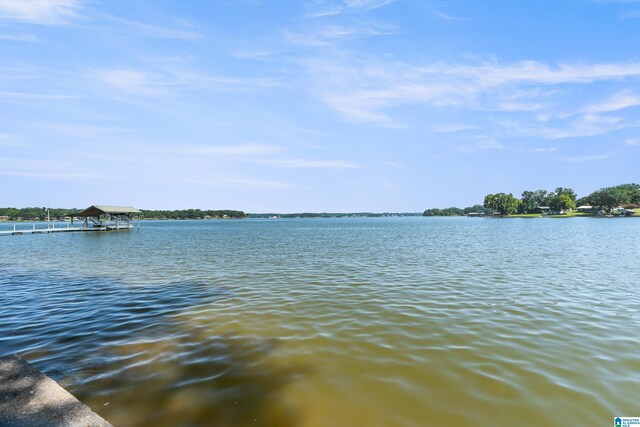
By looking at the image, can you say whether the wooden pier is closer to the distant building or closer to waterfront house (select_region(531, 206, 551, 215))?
waterfront house (select_region(531, 206, 551, 215))

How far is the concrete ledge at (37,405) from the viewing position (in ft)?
11.7

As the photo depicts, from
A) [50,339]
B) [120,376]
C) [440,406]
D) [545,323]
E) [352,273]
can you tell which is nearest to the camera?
[440,406]

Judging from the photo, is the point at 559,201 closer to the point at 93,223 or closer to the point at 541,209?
the point at 541,209

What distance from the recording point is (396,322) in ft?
28.4

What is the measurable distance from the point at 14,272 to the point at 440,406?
24520 mm

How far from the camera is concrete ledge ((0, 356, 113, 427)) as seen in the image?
3.58 meters

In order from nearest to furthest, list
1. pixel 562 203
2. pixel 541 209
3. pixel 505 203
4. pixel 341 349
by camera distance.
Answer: pixel 341 349 < pixel 562 203 < pixel 541 209 < pixel 505 203

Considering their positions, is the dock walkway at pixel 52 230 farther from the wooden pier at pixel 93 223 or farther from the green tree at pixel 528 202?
the green tree at pixel 528 202

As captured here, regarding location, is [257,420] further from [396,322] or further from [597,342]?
[597,342]

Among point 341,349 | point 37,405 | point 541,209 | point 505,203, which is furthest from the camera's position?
point 505,203

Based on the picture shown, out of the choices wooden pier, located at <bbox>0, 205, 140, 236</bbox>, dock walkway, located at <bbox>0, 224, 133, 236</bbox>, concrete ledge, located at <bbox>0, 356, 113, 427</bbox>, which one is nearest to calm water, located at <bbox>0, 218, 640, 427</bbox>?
concrete ledge, located at <bbox>0, 356, 113, 427</bbox>

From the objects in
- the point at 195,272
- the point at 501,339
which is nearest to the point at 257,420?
the point at 501,339

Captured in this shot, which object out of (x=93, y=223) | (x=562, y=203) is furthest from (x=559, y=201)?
(x=93, y=223)

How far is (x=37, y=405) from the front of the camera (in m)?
3.89
